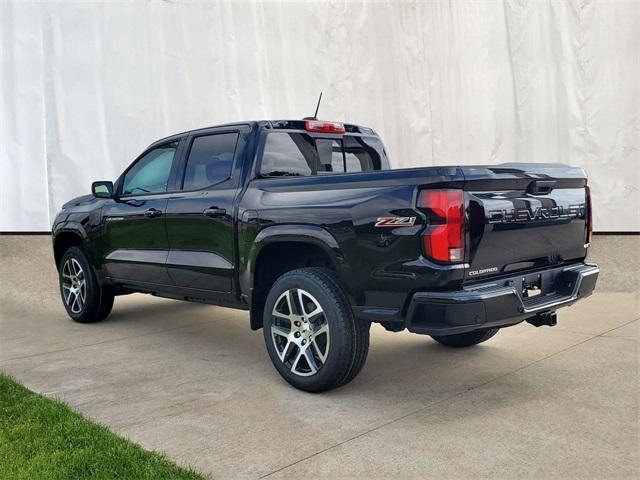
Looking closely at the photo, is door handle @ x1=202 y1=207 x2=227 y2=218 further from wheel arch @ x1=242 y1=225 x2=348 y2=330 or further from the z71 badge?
the z71 badge

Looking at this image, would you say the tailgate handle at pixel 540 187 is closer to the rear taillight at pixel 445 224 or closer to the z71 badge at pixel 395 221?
the rear taillight at pixel 445 224

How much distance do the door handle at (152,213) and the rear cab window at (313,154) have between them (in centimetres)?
127

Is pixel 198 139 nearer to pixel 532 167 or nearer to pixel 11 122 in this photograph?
pixel 532 167

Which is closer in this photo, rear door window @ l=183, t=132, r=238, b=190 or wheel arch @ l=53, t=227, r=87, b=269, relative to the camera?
rear door window @ l=183, t=132, r=238, b=190

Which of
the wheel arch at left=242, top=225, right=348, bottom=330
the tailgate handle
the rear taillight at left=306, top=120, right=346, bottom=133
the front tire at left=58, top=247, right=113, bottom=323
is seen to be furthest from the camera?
the front tire at left=58, top=247, right=113, bottom=323

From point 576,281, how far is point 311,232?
175cm

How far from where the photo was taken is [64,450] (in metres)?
3.36

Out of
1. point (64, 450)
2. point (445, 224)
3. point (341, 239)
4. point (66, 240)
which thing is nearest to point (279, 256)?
point (341, 239)

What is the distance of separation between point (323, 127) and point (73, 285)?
3457 mm

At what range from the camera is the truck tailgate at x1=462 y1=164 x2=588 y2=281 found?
141 inches

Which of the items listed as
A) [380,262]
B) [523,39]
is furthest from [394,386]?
[523,39]

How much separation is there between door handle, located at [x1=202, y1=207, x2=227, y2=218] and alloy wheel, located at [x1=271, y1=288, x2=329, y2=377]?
3.04ft

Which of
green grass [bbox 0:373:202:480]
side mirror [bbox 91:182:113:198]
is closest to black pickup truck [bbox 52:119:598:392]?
side mirror [bbox 91:182:113:198]

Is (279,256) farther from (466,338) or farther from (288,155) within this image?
(466,338)
